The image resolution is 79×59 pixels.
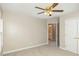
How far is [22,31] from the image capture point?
1549 mm

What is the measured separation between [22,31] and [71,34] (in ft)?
2.71

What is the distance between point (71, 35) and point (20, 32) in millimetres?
859

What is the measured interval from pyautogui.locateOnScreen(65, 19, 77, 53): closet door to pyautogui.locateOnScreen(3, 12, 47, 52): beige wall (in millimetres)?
392

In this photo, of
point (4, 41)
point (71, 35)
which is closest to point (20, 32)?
point (4, 41)

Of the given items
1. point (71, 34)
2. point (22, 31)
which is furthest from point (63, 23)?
point (22, 31)

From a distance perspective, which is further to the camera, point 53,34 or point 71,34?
point 53,34

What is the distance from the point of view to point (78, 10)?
51.8 inches

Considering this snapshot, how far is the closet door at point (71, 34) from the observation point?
140 centimetres

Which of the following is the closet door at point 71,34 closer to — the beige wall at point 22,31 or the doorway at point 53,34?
the doorway at point 53,34

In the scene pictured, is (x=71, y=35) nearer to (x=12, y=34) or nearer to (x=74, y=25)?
(x=74, y=25)

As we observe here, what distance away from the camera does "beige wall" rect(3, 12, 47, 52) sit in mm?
1437

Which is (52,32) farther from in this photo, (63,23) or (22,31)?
(22,31)

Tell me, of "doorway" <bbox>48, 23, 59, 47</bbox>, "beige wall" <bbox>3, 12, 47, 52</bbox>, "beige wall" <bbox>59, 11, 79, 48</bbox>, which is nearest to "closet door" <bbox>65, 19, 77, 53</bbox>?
"beige wall" <bbox>59, 11, 79, 48</bbox>

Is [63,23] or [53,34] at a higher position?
[63,23]
